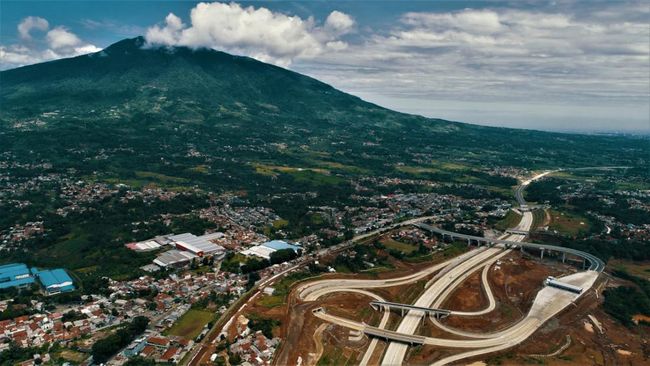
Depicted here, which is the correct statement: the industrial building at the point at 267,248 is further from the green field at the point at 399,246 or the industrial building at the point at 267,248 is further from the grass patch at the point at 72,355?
the grass patch at the point at 72,355

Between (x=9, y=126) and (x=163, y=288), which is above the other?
(x=9, y=126)

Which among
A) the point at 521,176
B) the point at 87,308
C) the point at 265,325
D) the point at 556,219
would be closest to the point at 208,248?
the point at 87,308

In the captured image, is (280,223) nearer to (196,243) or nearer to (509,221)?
(196,243)

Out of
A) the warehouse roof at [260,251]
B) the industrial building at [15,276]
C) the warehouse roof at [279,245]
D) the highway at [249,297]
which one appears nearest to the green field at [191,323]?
the highway at [249,297]

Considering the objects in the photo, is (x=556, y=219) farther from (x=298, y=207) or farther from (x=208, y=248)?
(x=208, y=248)

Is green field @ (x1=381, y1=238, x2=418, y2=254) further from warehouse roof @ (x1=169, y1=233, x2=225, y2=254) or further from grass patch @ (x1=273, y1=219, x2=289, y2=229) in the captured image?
warehouse roof @ (x1=169, y1=233, x2=225, y2=254)
